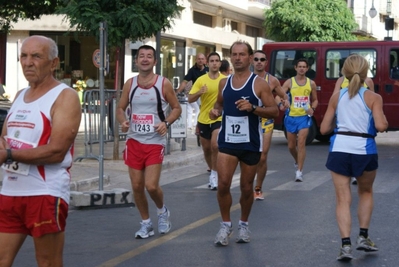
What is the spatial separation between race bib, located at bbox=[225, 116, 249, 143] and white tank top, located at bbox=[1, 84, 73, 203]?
11.3ft

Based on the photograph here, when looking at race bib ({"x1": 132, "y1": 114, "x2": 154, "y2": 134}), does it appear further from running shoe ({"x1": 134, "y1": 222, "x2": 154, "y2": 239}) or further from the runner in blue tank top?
running shoe ({"x1": 134, "y1": 222, "x2": 154, "y2": 239})

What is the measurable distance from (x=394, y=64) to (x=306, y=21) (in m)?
22.3

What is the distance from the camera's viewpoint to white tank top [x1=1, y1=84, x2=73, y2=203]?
485cm


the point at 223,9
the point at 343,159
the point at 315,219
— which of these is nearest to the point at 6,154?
the point at 343,159

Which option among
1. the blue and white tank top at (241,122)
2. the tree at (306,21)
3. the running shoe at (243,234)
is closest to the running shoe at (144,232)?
the running shoe at (243,234)

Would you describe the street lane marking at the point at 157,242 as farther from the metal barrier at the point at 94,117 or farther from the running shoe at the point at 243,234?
the metal barrier at the point at 94,117

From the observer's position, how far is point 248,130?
8.23m

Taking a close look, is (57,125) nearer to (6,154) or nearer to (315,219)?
(6,154)

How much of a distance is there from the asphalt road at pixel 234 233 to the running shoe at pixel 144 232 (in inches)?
3.8

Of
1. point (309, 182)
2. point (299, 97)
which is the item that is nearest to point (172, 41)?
point (299, 97)

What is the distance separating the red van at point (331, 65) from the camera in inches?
838

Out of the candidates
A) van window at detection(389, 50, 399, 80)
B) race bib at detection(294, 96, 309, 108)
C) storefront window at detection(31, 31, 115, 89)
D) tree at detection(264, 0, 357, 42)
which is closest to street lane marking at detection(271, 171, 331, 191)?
race bib at detection(294, 96, 309, 108)

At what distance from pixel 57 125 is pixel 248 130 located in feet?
11.9

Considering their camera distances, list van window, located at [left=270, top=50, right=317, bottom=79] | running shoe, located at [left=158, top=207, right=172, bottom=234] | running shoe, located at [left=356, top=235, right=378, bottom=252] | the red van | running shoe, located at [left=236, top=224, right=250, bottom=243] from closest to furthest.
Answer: running shoe, located at [left=356, top=235, right=378, bottom=252] < running shoe, located at [left=236, top=224, right=250, bottom=243] < running shoe, located at [left=158, top=207, right=172, bottom=234] < the red van < van window, located at [left=270, top=50, right=317, bottom=79]
